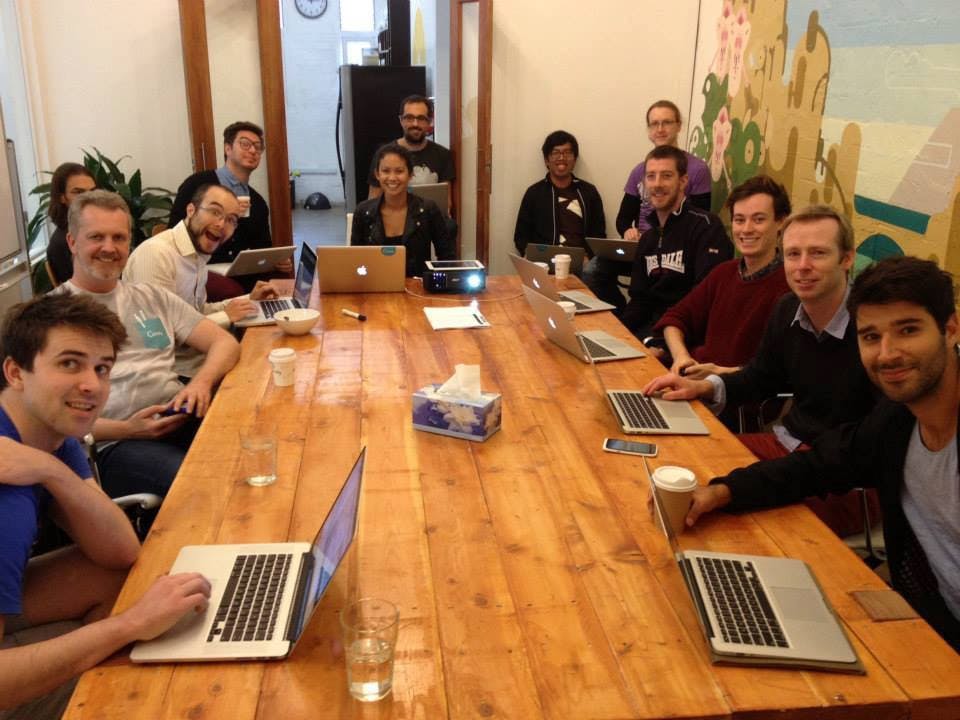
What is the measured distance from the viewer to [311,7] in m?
9.23

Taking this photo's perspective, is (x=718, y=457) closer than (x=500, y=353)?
Yes

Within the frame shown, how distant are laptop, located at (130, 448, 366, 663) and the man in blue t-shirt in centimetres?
4

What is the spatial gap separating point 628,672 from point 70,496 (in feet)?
3.50

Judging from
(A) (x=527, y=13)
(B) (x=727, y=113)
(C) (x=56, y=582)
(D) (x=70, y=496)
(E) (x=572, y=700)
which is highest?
(A) (x=527, y=13)

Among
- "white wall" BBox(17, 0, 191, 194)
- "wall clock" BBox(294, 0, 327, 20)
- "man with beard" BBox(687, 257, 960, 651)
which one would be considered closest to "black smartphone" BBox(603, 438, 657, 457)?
"man with beard" BBox(687, 257, 960, 651)

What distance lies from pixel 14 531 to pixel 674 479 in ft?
3.93

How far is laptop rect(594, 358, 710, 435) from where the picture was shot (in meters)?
2.15

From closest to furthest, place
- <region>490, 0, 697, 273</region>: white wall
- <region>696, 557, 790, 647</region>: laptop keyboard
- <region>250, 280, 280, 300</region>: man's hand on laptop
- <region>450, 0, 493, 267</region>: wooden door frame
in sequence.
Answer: <region>696, 557, 790, 647</region>: laptop keyboard, <region>250, 280, 280, 300</region>: man's hand on laptop, <region>450, 0, 493, 267</region>: wooden door frame, <region>490, 0, 697, 273</region>: white wall

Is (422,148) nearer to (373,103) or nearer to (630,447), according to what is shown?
(373,103)

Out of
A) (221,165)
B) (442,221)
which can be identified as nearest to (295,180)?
(221,165)

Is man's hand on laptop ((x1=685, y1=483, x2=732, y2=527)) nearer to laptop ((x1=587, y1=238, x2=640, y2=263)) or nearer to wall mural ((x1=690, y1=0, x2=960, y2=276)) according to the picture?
wall mural ((x1=690, y1=0, x2=960, y2=276))

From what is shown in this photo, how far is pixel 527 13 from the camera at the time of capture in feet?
17.7

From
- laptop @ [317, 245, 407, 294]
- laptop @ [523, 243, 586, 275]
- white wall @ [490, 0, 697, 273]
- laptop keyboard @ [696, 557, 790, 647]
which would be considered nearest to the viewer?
laptop keyboard @ [696, 557, 790, 647]

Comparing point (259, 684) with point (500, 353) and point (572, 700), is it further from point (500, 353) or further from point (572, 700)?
point (500, 353)
